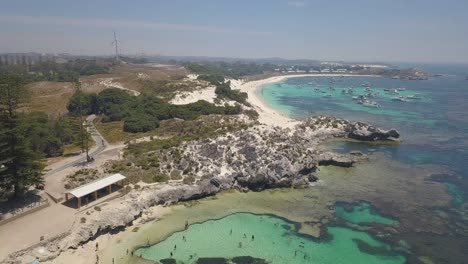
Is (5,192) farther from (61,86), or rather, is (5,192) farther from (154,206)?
(61,86)

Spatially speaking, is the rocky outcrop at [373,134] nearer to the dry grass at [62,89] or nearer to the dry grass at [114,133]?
the dry grass at [114,133]

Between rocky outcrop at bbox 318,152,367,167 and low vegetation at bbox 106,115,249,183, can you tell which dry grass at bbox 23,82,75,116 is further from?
rocky outcrop at bbox 318,152,367,167

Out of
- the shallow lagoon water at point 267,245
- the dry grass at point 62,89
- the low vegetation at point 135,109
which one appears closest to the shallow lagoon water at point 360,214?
the shallow lagoon water at point 267,245

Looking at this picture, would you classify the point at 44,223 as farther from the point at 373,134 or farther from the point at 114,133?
the point at 373,134

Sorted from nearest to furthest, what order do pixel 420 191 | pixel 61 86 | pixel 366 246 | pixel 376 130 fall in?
1. pixel 366 246
2. pixel 420 191
3. pixel 376 130
4. pixel 61 86

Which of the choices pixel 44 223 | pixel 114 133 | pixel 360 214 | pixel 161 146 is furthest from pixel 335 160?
pixel 44 223

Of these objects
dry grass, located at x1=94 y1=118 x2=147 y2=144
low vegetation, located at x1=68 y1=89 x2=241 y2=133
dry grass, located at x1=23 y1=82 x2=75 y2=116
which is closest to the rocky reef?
dry grass, located at x1=94 y1=118 x2=147 y2=144

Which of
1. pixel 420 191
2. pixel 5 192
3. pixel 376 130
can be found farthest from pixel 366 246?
pixel 376 130
